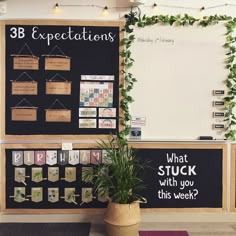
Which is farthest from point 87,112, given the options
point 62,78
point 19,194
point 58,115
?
point 19,194

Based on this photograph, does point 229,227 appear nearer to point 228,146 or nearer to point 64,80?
point 228,146

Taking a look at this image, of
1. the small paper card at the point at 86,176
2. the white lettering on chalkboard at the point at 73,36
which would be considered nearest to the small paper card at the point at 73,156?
the small paper card at the point at 86,176

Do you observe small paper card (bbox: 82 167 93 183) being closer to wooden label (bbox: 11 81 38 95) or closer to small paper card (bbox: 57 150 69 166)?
small paper card (bbox: 57 150 69 166)

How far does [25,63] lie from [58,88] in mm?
436

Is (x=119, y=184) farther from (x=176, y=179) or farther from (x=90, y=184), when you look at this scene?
(x=176, y=179)

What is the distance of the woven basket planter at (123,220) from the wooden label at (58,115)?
41.1 inches

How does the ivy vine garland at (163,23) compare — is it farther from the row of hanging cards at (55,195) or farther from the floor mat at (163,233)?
the floor mat at (163,233)

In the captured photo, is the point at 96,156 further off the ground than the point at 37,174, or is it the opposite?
the point at 96,156

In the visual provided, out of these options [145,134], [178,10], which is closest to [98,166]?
[145,134]

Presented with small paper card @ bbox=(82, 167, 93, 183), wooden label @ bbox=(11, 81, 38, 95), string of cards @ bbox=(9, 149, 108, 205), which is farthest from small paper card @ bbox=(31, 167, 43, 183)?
wooden label @ bbox=(11, 81, 38, 95)

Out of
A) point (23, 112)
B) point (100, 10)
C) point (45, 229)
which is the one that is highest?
point (100, 10)

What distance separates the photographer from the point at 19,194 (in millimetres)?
3529

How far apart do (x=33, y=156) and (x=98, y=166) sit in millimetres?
707

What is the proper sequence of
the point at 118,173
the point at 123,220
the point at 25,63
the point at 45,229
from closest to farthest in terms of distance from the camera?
the point at 123,220 → the point at 118,173 → the point at 45,229 → the point at 25,63
